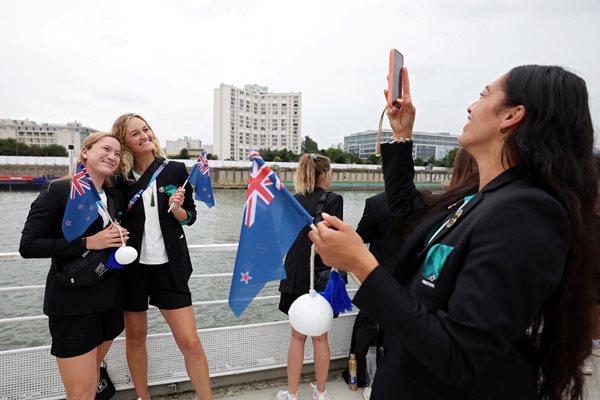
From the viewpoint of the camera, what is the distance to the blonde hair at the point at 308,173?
256cm

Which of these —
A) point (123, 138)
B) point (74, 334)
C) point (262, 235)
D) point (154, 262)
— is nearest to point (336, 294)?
point (262, 235)

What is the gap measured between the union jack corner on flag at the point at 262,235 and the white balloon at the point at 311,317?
13 centimetres

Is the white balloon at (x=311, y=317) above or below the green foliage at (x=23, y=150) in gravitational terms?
below

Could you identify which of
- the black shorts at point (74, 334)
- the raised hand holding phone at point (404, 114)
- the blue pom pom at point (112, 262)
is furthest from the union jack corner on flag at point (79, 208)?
the raised hand holding phone at point (404, 114)

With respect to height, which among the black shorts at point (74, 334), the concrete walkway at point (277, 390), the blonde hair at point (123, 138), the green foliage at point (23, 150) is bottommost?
the concrete walkway at point (277, 390)

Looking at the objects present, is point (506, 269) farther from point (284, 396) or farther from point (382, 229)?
point (284, 396)

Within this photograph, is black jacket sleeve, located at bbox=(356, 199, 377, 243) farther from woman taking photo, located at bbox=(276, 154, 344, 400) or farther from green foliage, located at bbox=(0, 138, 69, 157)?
green foliage, located at bbox=(0, 138, 69, 157)

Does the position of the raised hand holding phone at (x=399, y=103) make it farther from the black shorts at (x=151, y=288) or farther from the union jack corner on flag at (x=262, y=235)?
the black shorts at (x=151, y=288)

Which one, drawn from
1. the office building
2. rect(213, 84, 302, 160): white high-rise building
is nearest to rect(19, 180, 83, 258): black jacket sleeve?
rect(213, 84, 302, 160): white high-rise building

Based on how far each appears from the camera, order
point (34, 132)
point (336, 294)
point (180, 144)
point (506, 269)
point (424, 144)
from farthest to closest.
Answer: point (180, 144), point (34, 132), point (424, 144), point (336, 294), point (506, 269)

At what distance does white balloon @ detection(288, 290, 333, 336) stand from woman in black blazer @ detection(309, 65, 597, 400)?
0.25 metres

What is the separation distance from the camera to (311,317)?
129 cm

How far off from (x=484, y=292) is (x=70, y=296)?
1810mm

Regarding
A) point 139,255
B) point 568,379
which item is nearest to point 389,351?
point 568,379
